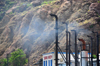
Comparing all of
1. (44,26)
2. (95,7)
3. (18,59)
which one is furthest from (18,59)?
(95,7)

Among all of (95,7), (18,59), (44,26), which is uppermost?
(95,7)

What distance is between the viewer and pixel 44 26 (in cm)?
7238

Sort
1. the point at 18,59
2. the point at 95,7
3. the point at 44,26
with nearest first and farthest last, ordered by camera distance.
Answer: the point at 95,7 → the point at 18,59 → the point at 44,26

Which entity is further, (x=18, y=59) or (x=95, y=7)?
(x=18, y=59)

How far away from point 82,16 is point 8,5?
2037 inches

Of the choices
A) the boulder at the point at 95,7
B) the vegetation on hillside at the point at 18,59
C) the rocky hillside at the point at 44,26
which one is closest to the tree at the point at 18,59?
the vegetation on hillside at the point at 18,59

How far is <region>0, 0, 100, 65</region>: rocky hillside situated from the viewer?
2368 inches

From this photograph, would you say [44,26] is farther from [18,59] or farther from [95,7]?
[95,7]

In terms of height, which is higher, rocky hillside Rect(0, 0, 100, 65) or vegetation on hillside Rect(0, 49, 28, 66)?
rocky hillside Rect(0, 0, 100, 65)

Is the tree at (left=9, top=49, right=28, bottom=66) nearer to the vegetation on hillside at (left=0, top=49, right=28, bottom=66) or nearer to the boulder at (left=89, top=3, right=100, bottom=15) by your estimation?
the vegetation on hillside at (left=0, top=49, right=28, bottom=66)

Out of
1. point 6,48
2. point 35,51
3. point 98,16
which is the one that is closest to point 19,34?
point 6,48

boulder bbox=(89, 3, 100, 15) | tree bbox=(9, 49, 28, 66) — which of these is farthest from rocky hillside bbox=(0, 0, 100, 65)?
tree bbox=(9, 49, 28, 66)

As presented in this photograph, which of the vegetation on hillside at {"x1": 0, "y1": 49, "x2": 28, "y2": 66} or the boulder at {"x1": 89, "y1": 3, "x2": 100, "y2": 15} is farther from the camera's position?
the vegetation on hillside at {"x1": 0, "y1": 49, "x2": 28, "y2": 66}

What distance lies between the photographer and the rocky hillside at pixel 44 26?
60156 mm
